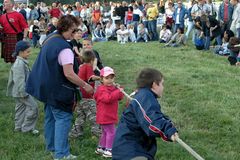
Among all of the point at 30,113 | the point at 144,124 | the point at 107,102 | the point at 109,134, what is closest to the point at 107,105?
the point at 107,102

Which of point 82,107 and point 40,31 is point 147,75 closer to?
point 82,107

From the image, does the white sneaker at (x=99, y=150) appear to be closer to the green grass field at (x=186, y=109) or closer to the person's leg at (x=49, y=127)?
the green grass field at (x=186, y=109)

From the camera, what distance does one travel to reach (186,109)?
843 centimetres

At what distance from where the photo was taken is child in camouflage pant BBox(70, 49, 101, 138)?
6332 millimetres

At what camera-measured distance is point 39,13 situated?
2641cm

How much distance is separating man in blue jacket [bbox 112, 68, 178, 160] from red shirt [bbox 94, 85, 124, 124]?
164cm

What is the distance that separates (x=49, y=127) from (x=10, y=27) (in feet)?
17.7

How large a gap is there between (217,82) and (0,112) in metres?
5.31

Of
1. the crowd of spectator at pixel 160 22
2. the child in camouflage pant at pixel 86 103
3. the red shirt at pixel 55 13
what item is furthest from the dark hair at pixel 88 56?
the red shirt at pixel 55 13

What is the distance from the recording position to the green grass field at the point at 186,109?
618cm

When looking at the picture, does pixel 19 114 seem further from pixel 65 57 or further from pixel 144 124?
pixel 144 124

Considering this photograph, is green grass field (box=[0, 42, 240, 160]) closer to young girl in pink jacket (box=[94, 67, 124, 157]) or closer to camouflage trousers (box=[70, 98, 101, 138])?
camouflage trousers (box=[70, 98, 101, 138])

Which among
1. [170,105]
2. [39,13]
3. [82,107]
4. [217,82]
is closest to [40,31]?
[39,13]

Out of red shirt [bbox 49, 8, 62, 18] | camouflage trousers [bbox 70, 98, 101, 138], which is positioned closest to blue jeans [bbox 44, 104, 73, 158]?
camouflage trousers [bbox 70, 98, 101, 138]
